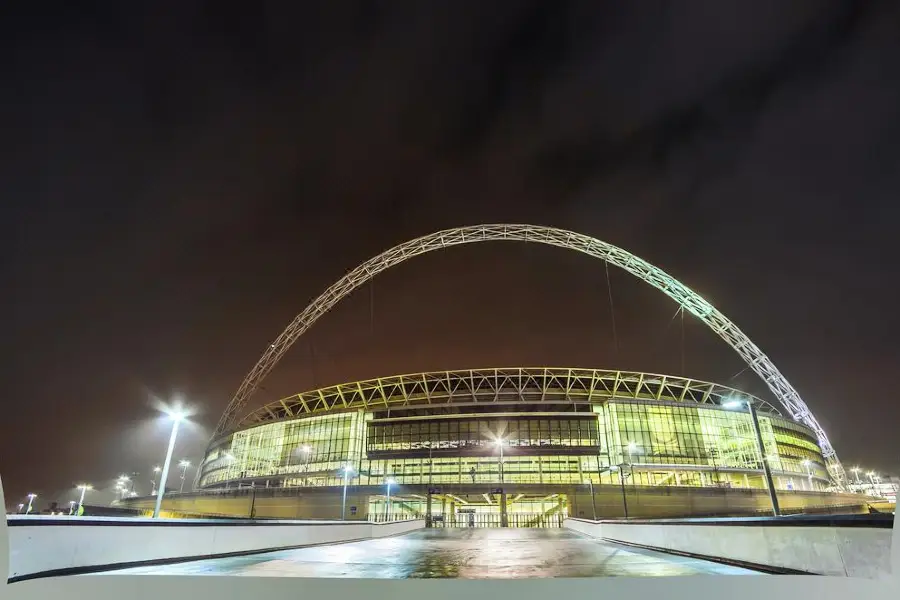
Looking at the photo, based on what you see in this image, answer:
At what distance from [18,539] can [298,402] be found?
9233 cm

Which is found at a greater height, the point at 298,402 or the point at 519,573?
the point at 298,402

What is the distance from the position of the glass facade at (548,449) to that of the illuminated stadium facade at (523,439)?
18cm

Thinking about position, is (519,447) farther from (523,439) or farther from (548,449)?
(548,449)

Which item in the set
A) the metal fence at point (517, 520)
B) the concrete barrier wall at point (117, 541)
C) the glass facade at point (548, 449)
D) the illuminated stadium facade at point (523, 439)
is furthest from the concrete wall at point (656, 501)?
the concrete barrier wall at point (117, 541)

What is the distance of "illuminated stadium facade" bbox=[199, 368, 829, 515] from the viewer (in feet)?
234

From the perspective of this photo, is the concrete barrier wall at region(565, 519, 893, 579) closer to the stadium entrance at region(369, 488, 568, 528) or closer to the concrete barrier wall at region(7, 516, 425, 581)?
the concrete barrier wall at region(7, 516, 425, 581)

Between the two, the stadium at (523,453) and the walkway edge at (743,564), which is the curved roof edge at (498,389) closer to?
the stadium at (523,453)

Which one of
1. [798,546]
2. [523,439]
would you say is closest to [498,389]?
[523,439]

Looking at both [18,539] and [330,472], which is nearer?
[18,539]

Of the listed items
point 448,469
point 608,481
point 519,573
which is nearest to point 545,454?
point 608,481

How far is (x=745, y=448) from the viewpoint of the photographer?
77438 mm

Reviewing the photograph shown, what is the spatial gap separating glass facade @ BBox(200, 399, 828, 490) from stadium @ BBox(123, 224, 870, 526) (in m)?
0.22

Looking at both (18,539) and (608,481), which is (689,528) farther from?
(608,481)

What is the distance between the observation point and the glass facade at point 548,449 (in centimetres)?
7131
